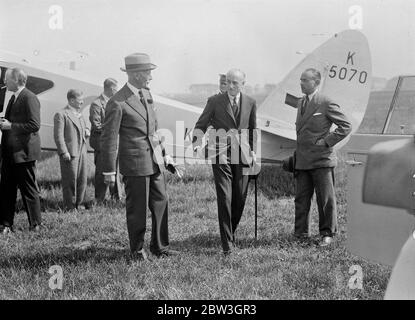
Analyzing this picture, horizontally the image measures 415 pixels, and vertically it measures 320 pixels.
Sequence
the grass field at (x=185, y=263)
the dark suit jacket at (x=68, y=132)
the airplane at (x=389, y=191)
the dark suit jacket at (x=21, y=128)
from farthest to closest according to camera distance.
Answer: the dark suit jacket at (x=68, y=132) → the dark suit jacket at (x=21, y=128) → the grass field at (x=185, y=263) → the airplane at (x=389, y=191)

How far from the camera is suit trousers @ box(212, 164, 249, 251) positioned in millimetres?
4836

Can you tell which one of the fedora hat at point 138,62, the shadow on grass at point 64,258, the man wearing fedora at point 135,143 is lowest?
the shadow on grass at point 64,258

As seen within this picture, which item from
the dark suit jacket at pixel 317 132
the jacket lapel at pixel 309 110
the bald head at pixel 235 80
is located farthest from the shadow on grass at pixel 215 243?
the bald head at pixel 235 80

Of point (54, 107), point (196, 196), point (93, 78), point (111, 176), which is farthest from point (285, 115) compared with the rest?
point (111, 176)

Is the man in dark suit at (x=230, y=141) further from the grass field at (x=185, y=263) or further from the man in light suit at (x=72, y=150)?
the man in light suit at (x=72, y=150)

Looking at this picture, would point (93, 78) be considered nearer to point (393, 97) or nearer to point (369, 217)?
point (393, 97)

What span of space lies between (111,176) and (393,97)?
2352 mm

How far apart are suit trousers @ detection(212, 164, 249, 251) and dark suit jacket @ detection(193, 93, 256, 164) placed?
226 mm

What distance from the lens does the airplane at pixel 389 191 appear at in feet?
4.94

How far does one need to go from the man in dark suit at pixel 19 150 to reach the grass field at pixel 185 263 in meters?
0.26

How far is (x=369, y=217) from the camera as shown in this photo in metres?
3.17

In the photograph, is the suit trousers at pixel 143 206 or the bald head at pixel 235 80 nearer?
the suit trousers at pixel 143 206

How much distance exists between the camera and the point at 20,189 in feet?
18.5

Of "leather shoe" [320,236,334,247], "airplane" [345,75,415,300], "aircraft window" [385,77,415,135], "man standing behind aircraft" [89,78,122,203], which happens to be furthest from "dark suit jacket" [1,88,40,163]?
"aircraft window" [385,77,415,135]
